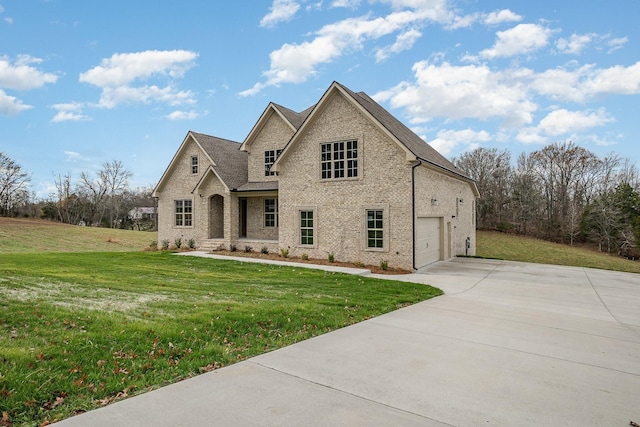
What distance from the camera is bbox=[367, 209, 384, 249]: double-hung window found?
52.3 ft

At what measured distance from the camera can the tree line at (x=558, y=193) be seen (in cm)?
3700

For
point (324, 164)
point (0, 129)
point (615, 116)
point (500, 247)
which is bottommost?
point (500, 247)

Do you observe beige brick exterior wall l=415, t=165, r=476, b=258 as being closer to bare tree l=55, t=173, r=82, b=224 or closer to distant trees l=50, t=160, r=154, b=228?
distant trees l=50, t=160, r=154, b=228

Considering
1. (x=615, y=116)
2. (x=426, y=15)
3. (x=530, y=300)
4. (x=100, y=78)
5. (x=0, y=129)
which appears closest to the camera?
(x=530, y=300)

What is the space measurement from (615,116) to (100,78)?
1264 inches

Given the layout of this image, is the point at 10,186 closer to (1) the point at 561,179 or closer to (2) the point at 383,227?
(2) the point at 383,227

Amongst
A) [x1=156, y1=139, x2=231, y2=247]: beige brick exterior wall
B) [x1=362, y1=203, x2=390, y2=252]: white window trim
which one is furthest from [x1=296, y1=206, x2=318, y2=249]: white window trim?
[x1=156, y1=139, x2=231, y2=247]: beige brick exterior wall

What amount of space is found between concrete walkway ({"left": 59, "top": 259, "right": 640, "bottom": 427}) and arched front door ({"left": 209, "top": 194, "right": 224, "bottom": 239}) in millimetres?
16854

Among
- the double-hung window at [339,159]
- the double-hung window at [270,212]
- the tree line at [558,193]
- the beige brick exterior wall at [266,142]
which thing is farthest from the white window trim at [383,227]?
the tree line at [558,193]

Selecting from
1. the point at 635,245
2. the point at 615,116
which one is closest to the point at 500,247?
the point at 635,245

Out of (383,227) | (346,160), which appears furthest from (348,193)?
(383,227)

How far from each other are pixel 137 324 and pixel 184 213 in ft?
61.7

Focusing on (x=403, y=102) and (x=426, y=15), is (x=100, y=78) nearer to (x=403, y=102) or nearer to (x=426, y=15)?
(x=426, y=15)

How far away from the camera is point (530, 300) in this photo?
10.1 metres
